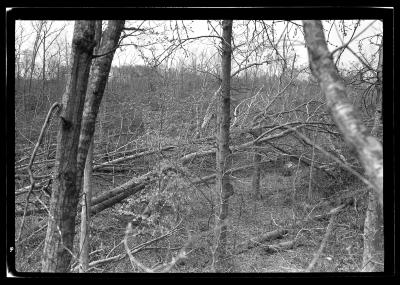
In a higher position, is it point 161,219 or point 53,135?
point 53,135

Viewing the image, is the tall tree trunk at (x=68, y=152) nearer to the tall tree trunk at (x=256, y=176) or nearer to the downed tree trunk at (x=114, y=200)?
the downed tree trunk at (x=114, y=200)

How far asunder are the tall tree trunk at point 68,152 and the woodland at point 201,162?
32 cm

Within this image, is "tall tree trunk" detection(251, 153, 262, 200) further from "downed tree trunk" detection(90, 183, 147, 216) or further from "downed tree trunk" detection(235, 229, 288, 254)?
"downed tree trunk" detection(90, 183, 147, 216)

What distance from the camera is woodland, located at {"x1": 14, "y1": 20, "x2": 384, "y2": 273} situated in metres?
3.98

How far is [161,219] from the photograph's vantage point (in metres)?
5.58

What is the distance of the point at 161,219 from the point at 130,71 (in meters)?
2.43

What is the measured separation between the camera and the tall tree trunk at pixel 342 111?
1.38 meters

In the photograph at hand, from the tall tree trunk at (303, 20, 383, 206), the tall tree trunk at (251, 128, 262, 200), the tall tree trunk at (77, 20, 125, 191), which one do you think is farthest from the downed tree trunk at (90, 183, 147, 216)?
the tall tree trunk at (303, 20, 383, 206)

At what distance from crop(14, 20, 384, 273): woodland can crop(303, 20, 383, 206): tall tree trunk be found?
148cm

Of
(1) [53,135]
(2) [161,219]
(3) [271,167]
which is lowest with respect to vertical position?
(2) [161,219]
